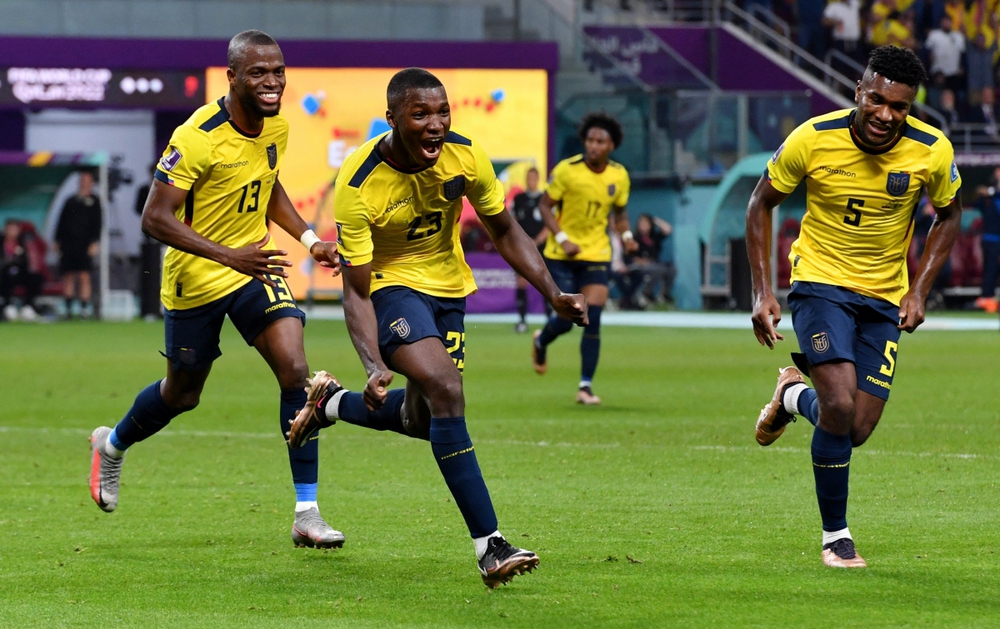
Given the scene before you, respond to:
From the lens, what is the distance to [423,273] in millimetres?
6973

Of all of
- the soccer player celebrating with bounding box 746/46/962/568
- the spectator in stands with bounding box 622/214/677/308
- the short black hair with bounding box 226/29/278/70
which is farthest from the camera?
the spectator in stands with bounding box 622/214/677/308

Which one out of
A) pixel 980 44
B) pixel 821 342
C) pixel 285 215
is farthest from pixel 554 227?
pixel 980 44

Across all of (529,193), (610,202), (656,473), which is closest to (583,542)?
(656,473)

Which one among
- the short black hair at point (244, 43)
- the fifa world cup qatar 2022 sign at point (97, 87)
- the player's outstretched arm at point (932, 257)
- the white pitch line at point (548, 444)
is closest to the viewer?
the player's outstretched arm at point (932, 257)

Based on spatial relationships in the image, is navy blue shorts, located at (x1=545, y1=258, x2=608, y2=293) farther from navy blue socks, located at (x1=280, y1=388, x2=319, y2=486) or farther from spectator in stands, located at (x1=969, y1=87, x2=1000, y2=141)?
spectator in stands, located at (x1=969, y1=87, x2=1000, y2=141)

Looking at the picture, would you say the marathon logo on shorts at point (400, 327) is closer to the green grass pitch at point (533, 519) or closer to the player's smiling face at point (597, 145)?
the green grass pitch at point (533, 519)

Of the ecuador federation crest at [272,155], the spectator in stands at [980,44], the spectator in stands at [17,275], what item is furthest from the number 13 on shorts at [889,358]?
the spectator in stands at [980,44]

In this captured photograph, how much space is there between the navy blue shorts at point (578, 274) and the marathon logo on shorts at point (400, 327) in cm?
775

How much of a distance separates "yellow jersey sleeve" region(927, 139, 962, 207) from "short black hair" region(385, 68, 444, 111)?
7.30 feet

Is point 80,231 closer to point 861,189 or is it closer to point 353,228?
point 353,228

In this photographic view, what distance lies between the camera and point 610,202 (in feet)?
48.6

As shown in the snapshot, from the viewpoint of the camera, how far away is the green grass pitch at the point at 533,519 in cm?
594

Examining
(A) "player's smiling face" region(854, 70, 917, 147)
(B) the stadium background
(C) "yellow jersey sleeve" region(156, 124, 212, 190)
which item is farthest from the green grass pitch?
(A) "player's smiling face" region(854, 70, 917, 147)

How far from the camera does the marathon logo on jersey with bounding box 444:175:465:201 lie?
6727 mm
